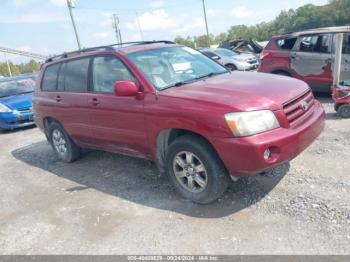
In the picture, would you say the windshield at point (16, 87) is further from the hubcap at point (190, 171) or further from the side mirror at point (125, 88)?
the hubcap at point (190, 171)

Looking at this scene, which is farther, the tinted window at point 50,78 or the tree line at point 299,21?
the tree line at point 299,21

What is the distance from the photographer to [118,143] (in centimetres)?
485

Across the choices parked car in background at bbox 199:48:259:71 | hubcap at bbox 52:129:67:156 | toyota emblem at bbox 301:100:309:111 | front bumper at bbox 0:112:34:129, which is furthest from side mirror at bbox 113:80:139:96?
parked car in background at bbox 199:48:259:71

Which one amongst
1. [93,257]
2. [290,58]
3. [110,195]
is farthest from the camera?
[290,58]

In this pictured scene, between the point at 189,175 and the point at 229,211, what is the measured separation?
0.59m

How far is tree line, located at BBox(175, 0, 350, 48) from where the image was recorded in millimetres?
51016

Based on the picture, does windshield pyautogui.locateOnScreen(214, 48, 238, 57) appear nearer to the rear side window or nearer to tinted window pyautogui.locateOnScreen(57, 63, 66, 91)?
the rear side window

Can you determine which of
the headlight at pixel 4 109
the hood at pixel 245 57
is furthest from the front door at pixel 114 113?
the hood at pixel 245 57

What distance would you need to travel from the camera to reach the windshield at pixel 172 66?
173 inches

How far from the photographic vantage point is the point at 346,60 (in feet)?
25.7

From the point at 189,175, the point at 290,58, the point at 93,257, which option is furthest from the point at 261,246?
the point at 290,58

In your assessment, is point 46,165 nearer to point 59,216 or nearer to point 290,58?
point 59,216

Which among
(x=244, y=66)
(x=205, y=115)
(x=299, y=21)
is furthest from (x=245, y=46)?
(x=299, y=21)

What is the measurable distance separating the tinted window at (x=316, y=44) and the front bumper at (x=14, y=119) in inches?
299
